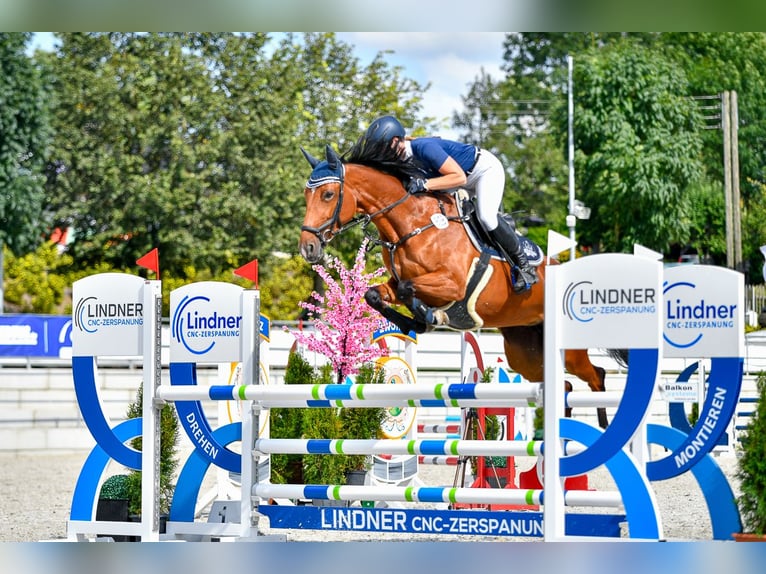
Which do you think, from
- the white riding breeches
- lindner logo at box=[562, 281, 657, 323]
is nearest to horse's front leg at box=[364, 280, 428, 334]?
the white riding breeches

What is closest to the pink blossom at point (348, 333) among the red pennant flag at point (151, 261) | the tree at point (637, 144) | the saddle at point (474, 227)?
the saddle at point (474, 227)

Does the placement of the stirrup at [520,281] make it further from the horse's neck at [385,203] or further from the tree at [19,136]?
the tree at [19,136]

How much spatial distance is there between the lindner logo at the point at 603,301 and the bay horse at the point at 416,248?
108 cm

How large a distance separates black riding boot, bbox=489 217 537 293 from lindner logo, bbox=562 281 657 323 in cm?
130

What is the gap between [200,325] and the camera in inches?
169

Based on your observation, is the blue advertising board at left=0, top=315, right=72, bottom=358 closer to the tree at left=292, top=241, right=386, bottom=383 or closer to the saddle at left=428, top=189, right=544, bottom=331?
the tree at left=292, top=241, right=386, bottom=383

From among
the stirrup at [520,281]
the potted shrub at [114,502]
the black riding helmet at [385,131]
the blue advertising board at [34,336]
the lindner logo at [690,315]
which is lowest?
the potted shrub at [114,502]

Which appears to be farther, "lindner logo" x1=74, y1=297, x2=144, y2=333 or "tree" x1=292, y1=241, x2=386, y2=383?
"tree" x1=292, y1=241, x2=386, y2=383

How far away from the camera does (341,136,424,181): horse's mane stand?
184 inches

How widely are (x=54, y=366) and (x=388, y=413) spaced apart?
872cm

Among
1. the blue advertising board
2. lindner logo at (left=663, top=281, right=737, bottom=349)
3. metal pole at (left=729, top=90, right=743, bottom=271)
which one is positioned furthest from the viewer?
metal pole at (left=729, top=90, right=743, bottom=271)

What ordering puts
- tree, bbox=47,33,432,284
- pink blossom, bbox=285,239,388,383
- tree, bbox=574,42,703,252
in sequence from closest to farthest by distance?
pink blossom, bbox=285,239,388,383 → tree, bbox=47,33,432,284 → tree, bbox=574,42,703,252

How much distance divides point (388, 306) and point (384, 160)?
2.12 feet

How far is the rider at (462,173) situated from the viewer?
4.61 meters
